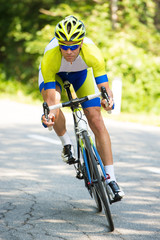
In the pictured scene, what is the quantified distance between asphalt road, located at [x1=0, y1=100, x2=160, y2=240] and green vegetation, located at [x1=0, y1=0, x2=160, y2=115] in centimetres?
455

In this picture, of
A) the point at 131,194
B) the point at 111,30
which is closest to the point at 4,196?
the point at 131,194

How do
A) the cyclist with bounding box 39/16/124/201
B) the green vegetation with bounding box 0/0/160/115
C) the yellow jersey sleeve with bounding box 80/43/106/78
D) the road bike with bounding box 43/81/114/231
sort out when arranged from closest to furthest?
the road bike with bounding box 43/81/114/231 < the cyclist with bounding box 39/16/124/201 < the yellow jersey sleeve with bounding box 80/43/106/78 < the green vegetation with bounding box 0/0/160/115

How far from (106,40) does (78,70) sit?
10.9m

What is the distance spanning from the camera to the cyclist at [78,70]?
4543mm

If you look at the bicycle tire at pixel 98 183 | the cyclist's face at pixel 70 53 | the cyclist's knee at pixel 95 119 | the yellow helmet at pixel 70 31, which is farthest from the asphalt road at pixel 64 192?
the yellow helmet at pixel 70 31

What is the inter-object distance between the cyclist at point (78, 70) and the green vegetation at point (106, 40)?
936 centimetres

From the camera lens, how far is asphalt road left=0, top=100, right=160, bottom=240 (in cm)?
439

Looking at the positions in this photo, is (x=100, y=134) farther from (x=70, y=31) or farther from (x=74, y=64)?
(x=70, y=31)

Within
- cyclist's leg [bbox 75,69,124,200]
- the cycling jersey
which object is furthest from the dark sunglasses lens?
cyclist's leg [bbox 75,69,124,200]

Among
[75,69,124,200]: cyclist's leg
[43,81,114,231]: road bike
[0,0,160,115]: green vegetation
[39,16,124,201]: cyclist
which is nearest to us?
[43,81,114,231]: road bike

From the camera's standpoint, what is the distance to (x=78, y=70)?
5.07 metres

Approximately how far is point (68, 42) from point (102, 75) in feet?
1.57

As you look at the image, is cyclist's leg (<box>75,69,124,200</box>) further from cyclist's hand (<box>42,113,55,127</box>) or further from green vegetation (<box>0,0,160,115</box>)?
green vegetation (<box>0,0,160,115</box>)

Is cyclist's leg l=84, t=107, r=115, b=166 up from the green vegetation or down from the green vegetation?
down
